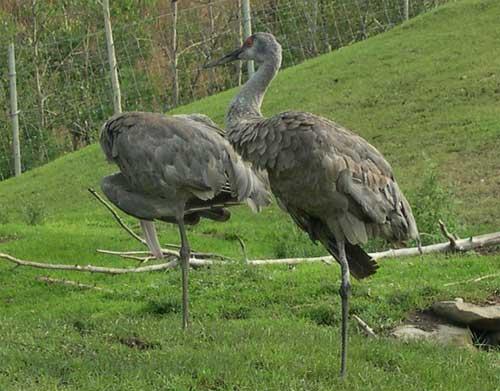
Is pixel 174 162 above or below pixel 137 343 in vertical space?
above

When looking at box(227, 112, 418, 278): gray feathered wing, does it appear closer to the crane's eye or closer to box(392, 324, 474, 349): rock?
box(392, 324, 474, 349): rock

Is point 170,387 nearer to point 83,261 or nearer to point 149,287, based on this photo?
point 149,287

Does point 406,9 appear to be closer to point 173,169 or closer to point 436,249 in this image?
point 436,249

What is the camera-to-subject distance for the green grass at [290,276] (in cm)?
687

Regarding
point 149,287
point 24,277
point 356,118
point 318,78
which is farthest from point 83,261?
point 318,78

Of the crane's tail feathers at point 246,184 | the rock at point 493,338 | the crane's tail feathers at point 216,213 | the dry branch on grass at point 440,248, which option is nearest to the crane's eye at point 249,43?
the crane's tail feathers at point 246,184

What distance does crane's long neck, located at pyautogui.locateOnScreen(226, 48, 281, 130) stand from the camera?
8.00 meters

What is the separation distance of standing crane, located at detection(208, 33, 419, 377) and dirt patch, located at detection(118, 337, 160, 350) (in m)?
1.42

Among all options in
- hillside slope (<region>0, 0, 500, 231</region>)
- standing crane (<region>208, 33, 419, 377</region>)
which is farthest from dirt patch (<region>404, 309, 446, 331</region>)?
hillside slope (<region>0, 0, 500, 231</region>)

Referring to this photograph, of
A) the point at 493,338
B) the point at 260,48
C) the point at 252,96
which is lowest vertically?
the point at 493,338

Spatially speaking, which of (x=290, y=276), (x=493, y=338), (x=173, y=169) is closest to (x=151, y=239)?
(x=173, y=169)

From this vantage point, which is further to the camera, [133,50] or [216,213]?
[133,50]

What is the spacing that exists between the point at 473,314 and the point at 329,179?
2143mm

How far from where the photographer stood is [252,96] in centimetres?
832
